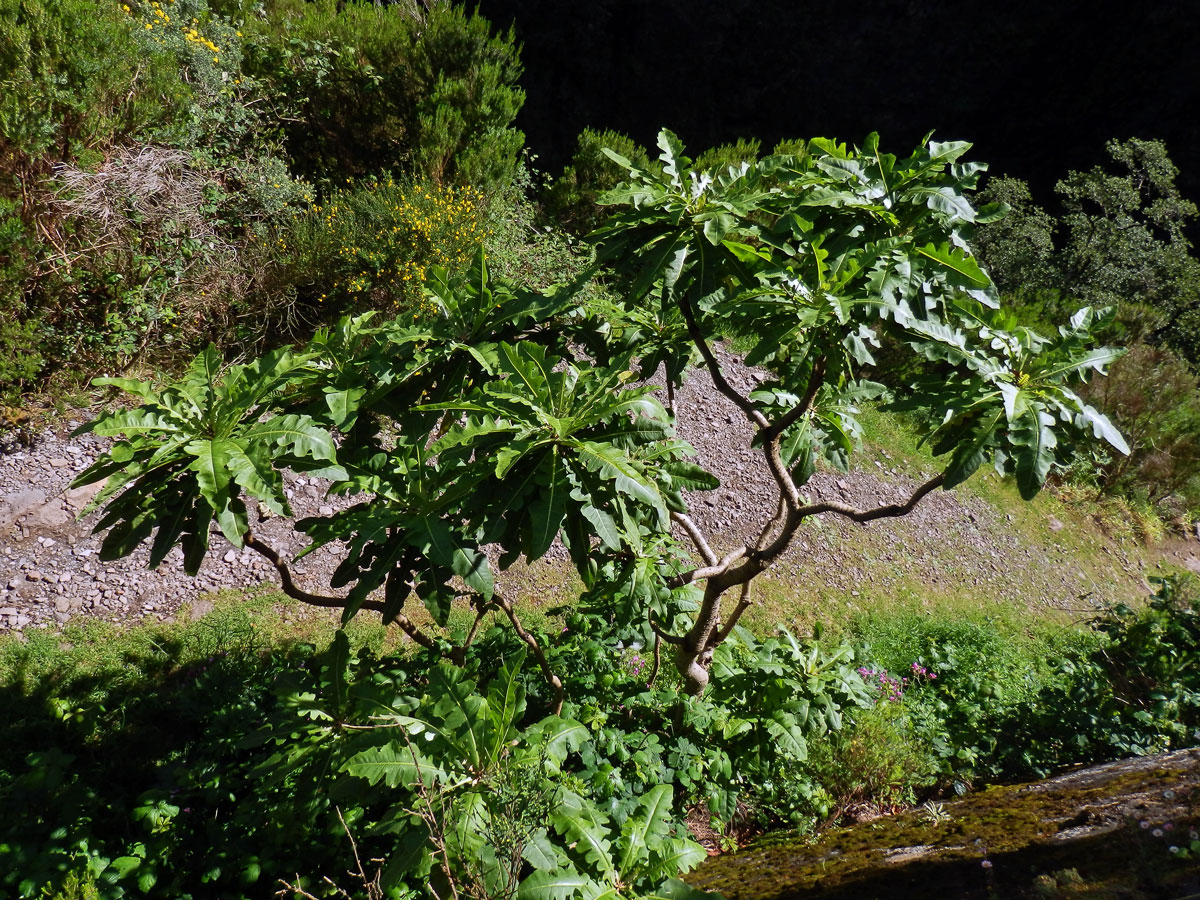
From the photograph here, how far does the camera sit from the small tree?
203cm

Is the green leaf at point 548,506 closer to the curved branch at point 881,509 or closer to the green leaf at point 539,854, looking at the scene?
the green leaf at point 539,854

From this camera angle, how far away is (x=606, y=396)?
84.2 inches

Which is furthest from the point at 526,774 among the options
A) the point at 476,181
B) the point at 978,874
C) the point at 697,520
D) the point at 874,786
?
the point at 476,181

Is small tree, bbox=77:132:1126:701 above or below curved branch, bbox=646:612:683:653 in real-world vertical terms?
above

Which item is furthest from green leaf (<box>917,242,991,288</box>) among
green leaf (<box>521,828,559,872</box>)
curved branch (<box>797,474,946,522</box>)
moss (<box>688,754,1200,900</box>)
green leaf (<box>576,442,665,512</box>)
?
green leaf (<box>521,828,559,872</box>)

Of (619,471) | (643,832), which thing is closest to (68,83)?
(619,471)

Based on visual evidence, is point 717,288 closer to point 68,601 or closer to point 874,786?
point 874,786

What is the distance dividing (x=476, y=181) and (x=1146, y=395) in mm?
9472

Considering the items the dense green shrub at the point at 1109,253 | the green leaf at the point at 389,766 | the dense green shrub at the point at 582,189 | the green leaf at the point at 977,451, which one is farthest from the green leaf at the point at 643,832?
the dense green shrub at the point at 1109,253

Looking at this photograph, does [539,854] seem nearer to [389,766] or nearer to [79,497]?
[389,766]

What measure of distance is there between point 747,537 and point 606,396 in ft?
15.8

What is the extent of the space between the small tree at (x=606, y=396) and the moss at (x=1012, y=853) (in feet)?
3.21

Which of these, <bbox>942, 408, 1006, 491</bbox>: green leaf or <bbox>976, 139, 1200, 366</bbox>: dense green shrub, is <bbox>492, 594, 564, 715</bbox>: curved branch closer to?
<bbox>942, 408, 1006, 491</bbox>: green leaf

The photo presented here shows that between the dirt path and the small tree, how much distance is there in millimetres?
1255
